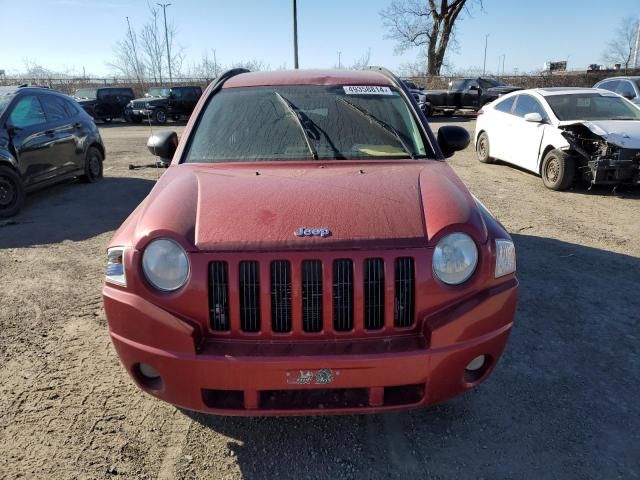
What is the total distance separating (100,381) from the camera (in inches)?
124

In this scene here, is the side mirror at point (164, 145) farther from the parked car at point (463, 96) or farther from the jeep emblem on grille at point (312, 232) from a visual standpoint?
the parked car at point (463, 96)

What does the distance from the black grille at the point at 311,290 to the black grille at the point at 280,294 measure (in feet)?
0.22

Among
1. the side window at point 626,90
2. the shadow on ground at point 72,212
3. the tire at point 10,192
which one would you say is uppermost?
the side window at point 626,90

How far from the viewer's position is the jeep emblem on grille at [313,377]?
2137 millimetres

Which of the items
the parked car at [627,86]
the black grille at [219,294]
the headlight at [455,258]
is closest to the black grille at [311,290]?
the black grille at [219,294]

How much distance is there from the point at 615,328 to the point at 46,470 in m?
3.95

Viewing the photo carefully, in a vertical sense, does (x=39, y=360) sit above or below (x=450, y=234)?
below

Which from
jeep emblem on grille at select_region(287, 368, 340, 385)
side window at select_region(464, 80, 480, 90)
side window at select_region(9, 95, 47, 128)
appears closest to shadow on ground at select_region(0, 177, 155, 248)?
side window at select_region(9, 95, 47, 128)

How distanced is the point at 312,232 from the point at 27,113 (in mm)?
7432

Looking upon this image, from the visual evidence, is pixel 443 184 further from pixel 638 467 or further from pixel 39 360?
pixel 39 360

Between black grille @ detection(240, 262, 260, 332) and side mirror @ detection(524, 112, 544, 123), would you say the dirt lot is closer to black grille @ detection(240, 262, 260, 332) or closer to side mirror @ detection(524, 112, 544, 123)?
black grille @ detection(240, 262, 260, 332)

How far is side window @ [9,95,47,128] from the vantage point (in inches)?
292

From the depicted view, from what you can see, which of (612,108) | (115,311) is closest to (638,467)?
(115,311)

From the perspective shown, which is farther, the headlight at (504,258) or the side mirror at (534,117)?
the side mirror at (534,117)
